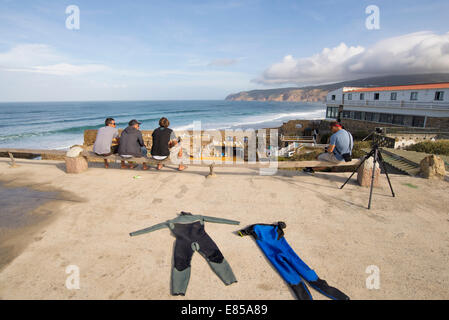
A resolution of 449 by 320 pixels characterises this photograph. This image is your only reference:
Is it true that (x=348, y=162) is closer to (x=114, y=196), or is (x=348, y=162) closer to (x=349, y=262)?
(x=349, y=262)

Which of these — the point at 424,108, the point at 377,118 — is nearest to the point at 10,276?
the point at 424,108

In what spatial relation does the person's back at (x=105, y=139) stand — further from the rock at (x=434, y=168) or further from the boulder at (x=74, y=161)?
the rock at (x=434, y=168)

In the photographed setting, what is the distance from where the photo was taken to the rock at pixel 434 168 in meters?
6.63

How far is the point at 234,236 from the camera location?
13.0 feet

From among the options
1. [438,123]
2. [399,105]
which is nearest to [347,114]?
[399,105]

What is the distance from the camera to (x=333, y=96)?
43.5m

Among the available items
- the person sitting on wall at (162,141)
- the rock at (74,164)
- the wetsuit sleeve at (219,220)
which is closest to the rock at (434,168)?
the wetsuit sleeve at (219,220)

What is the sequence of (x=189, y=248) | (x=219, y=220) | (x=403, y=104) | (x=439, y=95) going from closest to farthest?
(x=189, y=248)
(x=219, y=220)
(x=439, y=95)
(x=403, y=104)

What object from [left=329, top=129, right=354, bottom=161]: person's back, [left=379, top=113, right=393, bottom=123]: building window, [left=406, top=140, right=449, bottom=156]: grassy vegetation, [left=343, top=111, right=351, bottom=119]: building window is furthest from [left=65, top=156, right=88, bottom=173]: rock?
[left=343, top=111, right=351, bottom=119]: building window

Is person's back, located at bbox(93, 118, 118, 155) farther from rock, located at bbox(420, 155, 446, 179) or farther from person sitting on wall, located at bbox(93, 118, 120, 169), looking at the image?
rock, located at bbox(420, 155, 446, 179)

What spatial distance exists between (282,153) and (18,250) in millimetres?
27053

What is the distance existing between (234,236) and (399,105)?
34698 millimetres

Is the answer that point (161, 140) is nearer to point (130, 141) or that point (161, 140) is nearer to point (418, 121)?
point (130, 141)

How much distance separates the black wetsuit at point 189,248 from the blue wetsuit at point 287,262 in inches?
23.6
